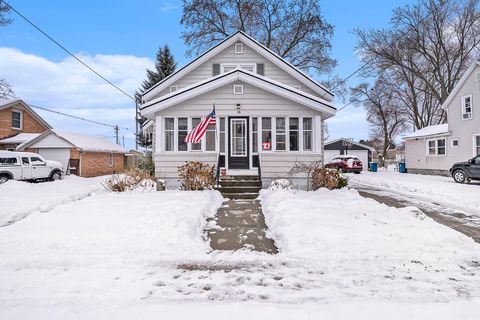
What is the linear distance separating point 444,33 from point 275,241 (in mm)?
34354

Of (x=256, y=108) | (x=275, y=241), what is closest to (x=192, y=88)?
(x=256, y=108)

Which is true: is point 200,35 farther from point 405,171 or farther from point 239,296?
point 239,296

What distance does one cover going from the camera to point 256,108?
12.9m

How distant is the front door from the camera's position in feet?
43.4

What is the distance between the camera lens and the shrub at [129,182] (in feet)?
37.3

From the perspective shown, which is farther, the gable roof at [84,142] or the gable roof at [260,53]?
the gable roof at [84,142]

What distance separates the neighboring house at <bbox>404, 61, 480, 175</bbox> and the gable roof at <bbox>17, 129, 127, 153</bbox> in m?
28.6

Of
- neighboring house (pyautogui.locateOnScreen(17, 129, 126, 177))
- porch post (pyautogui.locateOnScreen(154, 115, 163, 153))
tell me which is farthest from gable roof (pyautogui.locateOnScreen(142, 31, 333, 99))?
neighboring house (pyautogui.locateOnScreen(17, 129, 126, 177))

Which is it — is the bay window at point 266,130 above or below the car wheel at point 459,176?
above

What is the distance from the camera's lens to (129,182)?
11.5 metres

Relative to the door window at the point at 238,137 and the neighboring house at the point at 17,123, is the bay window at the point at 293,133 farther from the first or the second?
the neighboring house at the point at 17,123

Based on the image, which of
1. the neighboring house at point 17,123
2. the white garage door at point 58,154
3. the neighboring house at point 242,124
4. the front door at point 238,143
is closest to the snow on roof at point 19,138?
the neighboring house at point 17,123

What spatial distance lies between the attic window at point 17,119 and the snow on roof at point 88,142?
4.48 m

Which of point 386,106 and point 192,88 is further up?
point 386,106
